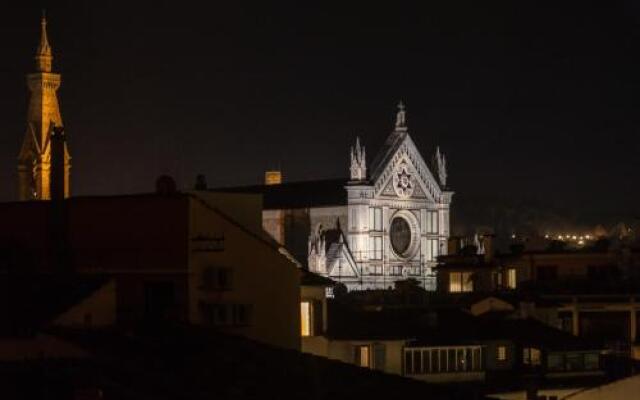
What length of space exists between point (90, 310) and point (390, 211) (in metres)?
117

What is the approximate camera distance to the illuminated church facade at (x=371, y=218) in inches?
5753

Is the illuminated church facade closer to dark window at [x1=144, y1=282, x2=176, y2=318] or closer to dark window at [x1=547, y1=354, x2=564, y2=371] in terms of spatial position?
dark window at [x1=547, y1=354, x2=564, y2=371]

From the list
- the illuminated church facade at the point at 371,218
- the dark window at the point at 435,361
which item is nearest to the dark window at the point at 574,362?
the dark window at the point at 435,361

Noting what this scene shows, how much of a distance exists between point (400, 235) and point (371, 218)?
7113 mm

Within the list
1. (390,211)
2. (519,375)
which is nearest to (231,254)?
(519,375)

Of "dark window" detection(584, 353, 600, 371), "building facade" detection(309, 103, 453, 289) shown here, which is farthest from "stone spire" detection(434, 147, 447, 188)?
"dark window" detection(584, 353, 600, 371)

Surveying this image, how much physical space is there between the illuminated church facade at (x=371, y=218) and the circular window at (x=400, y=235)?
0.29ft

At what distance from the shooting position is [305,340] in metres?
52.2

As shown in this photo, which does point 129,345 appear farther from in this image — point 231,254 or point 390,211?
point 390,211

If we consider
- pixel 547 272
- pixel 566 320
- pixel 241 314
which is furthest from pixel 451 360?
pixel 547 272

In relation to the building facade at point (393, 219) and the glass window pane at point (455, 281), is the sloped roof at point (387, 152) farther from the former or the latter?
the glass window pane at point (455, 281)

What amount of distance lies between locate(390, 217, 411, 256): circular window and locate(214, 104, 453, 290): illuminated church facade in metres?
0.09

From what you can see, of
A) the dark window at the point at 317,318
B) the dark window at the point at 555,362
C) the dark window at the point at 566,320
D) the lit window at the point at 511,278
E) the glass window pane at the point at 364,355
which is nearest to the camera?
the dark window at the point at 317,318

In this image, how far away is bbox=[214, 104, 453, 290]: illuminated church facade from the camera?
146m
